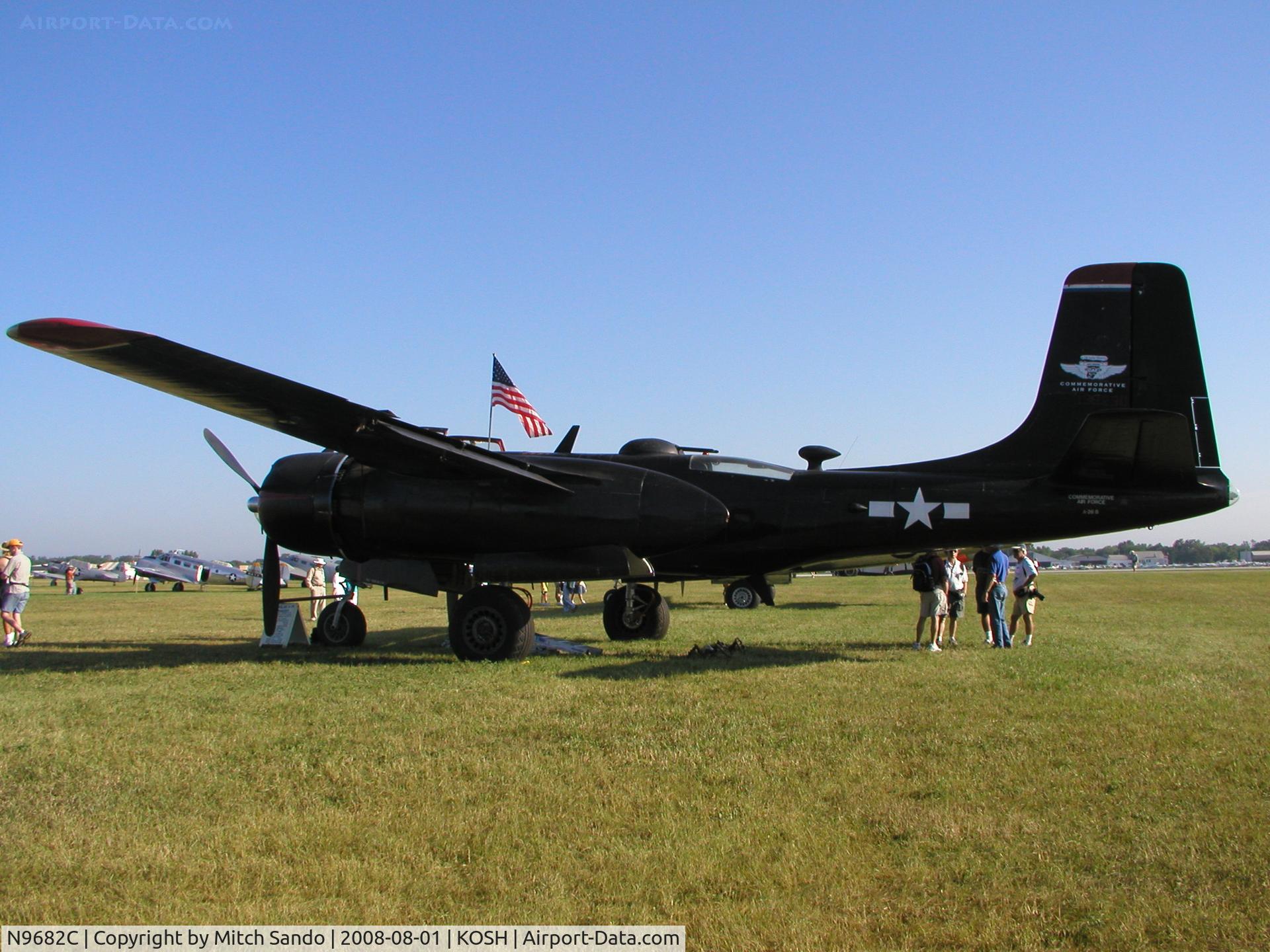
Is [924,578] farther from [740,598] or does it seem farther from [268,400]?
[740,598]

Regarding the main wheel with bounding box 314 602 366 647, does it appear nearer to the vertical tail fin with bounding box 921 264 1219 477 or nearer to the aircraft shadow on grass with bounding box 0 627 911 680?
the aircraft shadow on grass with bounding box 0 627 911 680

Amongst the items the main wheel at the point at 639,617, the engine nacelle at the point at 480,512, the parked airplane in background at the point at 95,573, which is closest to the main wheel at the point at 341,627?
the engine nacelle at the point at 480,512

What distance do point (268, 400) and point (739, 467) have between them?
600cm

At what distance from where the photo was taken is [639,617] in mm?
15016

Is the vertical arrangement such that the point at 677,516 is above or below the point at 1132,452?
below

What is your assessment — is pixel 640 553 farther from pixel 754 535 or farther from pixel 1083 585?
pixel 1083 585

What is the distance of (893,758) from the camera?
256 inches

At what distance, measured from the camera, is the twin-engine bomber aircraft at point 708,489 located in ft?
34.8

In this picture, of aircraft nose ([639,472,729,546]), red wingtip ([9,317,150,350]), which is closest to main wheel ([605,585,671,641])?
aircraft nose ([639,472,729,546])

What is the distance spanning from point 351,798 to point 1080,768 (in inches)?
186

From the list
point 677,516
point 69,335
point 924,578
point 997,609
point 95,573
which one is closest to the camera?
point 69,335

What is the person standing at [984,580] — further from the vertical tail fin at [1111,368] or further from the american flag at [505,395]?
the american flag at [505,395]

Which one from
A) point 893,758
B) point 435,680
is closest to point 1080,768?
point 893,758

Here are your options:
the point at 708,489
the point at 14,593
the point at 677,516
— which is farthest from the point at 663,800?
the point at 14,593
